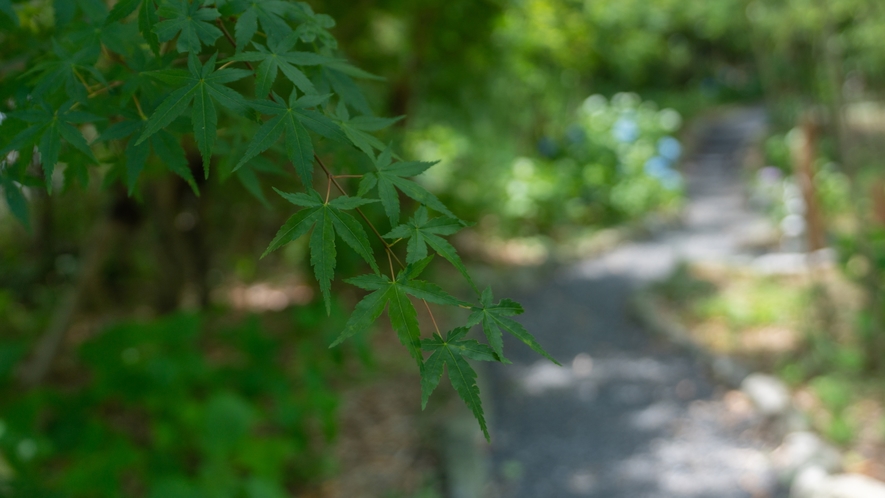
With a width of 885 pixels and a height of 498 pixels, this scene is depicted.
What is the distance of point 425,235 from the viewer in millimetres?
901

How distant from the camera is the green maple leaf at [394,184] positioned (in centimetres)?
89

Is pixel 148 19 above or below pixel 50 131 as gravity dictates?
above

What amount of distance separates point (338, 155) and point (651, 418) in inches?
138

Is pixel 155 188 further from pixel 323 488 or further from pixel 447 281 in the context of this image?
→ pixel 447 281

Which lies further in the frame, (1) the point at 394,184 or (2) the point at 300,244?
(2) the point at 300,244

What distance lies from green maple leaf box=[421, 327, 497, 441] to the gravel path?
2.89 metres

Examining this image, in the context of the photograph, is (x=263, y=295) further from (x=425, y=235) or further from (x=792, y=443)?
(x=425, y=235)

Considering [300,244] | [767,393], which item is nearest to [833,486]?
[767,393]

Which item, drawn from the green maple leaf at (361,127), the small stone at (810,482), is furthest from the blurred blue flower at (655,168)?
the green maple leaf at (361,127)

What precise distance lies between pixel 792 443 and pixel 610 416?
44.2 inches

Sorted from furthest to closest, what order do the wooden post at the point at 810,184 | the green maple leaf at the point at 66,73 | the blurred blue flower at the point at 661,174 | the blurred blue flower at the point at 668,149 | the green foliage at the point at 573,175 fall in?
the blurred blue flower at the point at 668,149 → the blurred blue flower at the point at 661,174 → the green foliage at the point at 573,175 → the wooden post at the point at 810,184 → the green maple leaf at the point at 66,73

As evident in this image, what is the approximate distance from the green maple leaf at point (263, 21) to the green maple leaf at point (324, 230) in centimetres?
24

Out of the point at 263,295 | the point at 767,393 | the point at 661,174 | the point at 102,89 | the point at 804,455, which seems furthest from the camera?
the point at 661,174

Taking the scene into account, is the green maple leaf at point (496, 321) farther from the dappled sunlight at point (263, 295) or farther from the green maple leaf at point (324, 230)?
the dappled sunlight at point (263, 295)
